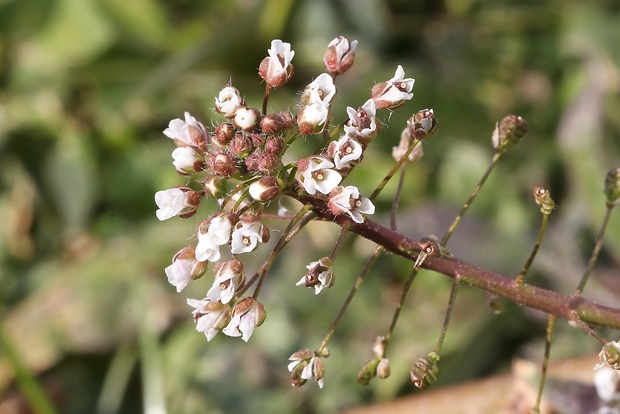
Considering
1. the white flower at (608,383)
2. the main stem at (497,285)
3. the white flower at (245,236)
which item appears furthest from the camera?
A: the white flower at (608,383)

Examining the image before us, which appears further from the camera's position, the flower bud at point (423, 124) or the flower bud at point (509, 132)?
the flower bud at point (509, 132)

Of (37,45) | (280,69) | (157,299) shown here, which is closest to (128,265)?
(157,299)

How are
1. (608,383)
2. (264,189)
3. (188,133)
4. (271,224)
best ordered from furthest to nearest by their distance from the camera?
(271,224) → (608,383) → (188,133) → (264,189)

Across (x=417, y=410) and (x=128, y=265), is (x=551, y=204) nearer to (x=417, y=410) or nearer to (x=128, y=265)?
(x=417, y=410)

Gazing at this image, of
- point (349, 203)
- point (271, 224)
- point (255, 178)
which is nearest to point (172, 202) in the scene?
point (255, 178)

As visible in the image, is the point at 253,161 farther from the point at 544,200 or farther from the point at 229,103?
the point at 544,200

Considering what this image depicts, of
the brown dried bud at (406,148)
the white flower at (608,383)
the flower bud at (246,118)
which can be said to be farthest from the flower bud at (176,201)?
the white flower at (608,383)

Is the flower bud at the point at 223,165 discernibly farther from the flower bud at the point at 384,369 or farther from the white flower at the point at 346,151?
the flower bud at the point at 384,369
